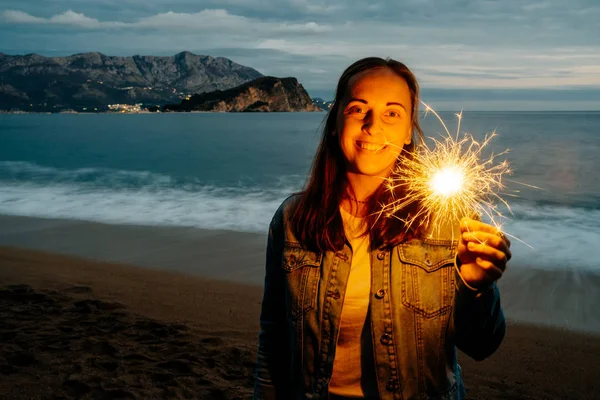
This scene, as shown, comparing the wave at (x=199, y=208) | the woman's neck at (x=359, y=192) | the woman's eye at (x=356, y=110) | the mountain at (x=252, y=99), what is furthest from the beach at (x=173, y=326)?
the mountain at (x=252, y=99)

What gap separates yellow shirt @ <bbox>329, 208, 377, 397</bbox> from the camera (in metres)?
2.51

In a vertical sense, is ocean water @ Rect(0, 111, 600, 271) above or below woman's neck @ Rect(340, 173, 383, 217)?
below

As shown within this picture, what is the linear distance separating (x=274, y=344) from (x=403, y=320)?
78 centimetres

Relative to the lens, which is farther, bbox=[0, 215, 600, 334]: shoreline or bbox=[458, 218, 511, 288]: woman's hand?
bbox=[0, 215, 600, 334]: shoreline

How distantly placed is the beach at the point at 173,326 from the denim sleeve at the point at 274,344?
279 cm

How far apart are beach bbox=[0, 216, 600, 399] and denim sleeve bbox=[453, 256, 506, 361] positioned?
3.55 metres

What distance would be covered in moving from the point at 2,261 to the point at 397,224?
34.2 ft

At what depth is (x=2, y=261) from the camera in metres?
10.3

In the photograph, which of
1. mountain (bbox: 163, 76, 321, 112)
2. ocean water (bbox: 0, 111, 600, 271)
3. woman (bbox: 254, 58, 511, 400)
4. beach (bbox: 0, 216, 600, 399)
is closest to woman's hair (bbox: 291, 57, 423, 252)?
woman (bbox: 254, 58, 511, 400)

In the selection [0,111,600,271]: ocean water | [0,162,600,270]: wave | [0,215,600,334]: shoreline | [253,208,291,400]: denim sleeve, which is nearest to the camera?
[253,208,291,400]: denim sleeve

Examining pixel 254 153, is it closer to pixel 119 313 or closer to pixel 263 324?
pixel 119 313

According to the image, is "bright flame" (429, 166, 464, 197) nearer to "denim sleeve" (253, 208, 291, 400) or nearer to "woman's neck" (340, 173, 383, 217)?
"woman's neck" (340, 173, 383, 217)

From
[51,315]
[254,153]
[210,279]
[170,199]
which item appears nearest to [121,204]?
[170,199]

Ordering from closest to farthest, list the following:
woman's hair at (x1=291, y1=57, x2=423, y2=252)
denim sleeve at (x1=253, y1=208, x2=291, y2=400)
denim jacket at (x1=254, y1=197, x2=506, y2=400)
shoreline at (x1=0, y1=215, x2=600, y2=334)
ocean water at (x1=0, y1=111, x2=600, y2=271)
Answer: denim jacket at (x1=254, y1=197, x2=506, y2=400), woman's hair at (x1=291, y1=57, x2=423, y2=252), denim sleeve at (x1=253, y1=208, x2=291, y2=400), shoreline at (x1=0, y1=215, x2=600, y2=334), ocean water at (x1=0, y1=111, x2=600, y2=271)
